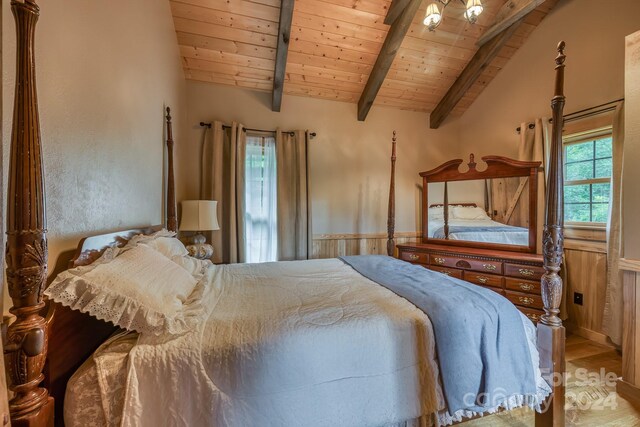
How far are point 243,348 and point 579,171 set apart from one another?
136 inches

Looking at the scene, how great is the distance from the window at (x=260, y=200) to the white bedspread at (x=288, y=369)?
191 centimetres

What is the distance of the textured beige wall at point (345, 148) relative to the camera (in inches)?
123

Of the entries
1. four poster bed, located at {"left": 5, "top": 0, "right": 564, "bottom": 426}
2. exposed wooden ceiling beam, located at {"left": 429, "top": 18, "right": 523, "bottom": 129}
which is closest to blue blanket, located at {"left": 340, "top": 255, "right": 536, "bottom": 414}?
four poster bed, located at {"left": 5, "top": 0, "right": 564, "bottom": 426}

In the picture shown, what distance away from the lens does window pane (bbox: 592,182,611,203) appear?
2330 millimetres

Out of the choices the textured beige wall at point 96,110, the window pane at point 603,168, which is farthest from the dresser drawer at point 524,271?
the textured beige wall at point 96,110

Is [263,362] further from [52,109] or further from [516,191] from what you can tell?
[516,191]

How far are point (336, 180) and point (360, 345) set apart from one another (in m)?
2.72

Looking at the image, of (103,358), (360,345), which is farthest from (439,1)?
(103,358)

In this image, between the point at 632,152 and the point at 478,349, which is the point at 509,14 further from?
the point at 478,349

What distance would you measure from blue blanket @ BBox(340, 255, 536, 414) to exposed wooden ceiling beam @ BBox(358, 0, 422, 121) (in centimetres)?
262

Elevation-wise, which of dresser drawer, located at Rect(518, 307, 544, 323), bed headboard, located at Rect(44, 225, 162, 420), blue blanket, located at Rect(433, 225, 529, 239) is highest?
blue blanket, located at Rect(433, 225, 529, 239)

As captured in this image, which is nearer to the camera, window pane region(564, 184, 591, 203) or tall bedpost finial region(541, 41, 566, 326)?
tall bedpost finial region(541, 41, 566, 326)

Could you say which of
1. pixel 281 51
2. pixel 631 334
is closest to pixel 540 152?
pixel 631 334

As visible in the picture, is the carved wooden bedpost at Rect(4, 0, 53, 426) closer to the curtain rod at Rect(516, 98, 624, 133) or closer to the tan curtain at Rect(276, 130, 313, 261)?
the tan curtain at Rect(276, 130, 313, 261)
